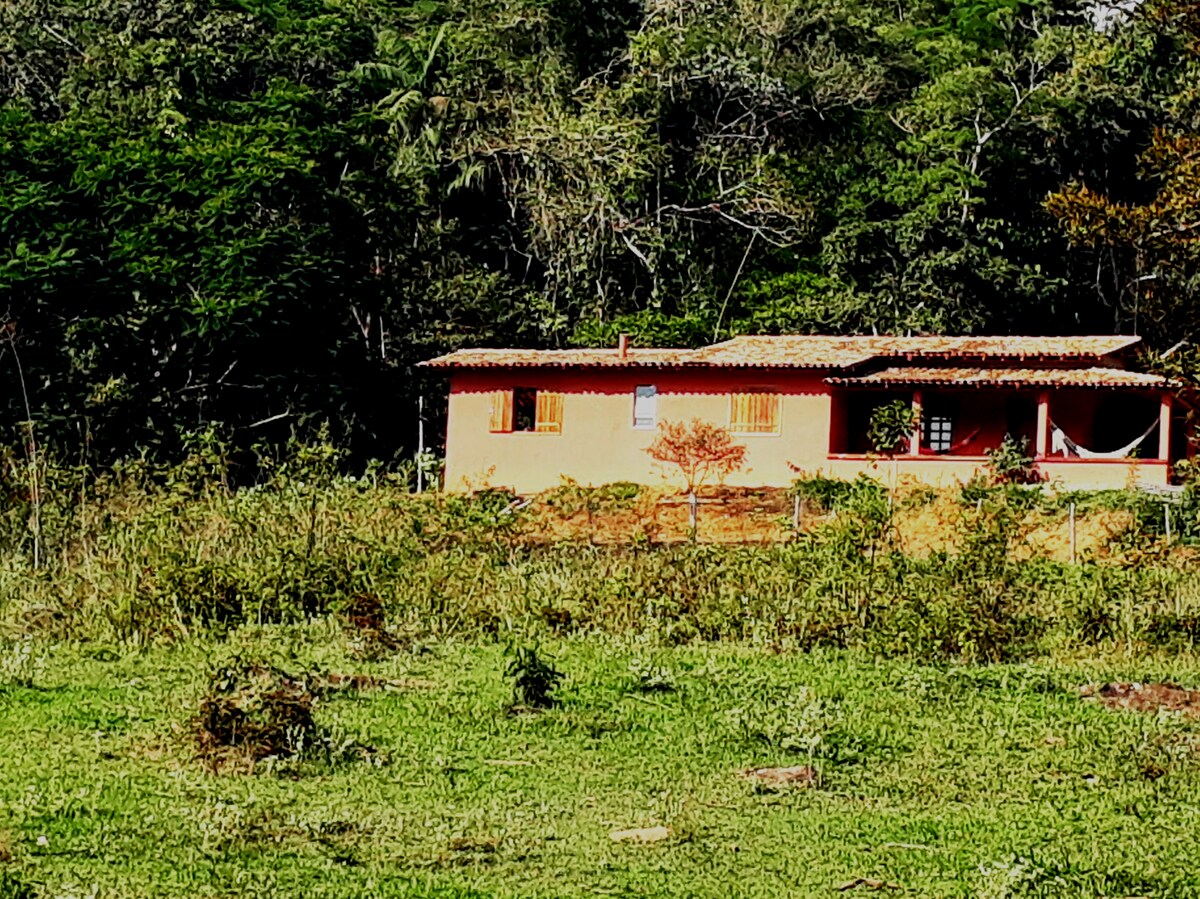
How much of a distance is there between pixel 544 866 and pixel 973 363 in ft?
85.5

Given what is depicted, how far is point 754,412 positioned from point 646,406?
76.5 inches

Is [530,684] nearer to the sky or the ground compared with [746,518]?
nearer to the sky

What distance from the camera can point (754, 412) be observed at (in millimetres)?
32031

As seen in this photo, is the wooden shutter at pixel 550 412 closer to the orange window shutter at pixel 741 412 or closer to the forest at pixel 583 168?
the orange window shutter at pixel 741 412

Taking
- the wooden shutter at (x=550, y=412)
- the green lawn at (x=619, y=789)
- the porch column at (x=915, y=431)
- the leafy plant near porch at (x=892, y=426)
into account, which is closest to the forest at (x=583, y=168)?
the wooden shutter at (x=550, y=412)

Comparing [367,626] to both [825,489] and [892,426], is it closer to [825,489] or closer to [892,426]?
[825,489]

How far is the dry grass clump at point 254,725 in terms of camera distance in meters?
8.73

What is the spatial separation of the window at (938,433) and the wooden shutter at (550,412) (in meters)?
6.57

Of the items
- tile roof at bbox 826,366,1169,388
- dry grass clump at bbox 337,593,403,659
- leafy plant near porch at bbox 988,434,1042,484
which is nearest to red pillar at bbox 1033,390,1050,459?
tile roof at bbox 826,366,1169,388

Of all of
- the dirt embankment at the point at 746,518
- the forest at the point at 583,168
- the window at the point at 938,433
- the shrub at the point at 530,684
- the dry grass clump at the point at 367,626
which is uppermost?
the forest at the point at 583,168

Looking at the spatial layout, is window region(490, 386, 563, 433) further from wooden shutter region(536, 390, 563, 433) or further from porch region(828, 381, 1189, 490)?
porch region(828, 381, 1189, 490)

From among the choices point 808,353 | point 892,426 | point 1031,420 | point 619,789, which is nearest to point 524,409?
point 808,353

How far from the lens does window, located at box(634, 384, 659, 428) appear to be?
32.6 meters

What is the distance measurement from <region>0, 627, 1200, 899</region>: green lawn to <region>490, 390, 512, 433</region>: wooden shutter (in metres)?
21.2
